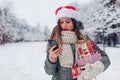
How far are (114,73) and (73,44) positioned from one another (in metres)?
8.68

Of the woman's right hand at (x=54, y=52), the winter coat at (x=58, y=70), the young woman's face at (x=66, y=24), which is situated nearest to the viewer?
the woman's right hand at (x=54, y=52)

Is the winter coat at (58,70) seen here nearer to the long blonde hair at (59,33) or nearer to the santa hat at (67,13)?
the long blonde hair at (59,33)

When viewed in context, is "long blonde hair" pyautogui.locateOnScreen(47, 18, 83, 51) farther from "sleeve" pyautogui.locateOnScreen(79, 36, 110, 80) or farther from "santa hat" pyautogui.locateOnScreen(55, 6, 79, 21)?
"sleeve" pyautogui.locateOnScreen(79, 36, 110, 80)

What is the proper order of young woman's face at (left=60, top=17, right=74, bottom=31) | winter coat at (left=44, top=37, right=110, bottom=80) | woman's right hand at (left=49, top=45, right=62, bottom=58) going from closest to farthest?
woman's right hand at (left=49, top=45, right=62, bottom=58) < winter coat at (left=44, top=37, right=110, bottom=80) < young woman's face at (left=60, top=17, right=74, bottom=31)

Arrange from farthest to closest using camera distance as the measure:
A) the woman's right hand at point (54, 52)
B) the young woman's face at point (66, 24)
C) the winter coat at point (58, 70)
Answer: the young woman's face at point (66, 24) < the winter coat at point (58, 70) < the woman's right hand at point (54, 52)

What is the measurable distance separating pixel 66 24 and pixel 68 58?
16.2 inches

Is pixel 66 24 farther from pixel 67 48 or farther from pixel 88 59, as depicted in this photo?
pixel 88 59

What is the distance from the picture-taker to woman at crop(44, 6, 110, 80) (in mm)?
3695

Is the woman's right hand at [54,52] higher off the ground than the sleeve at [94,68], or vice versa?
the woman's right hand at [54,52]

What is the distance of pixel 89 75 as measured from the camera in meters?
3.67

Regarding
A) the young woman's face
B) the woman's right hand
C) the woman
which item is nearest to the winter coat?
the woman

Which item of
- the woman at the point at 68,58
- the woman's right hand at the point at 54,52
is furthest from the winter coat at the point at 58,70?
the woman's right hand at the point at 54,52

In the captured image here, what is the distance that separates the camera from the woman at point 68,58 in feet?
12.1

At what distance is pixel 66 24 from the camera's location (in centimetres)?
392
